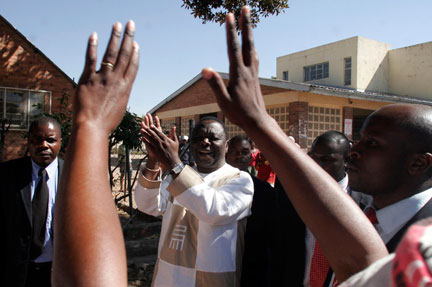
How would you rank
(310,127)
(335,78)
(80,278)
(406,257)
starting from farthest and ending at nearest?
(335,78), (310,127), (80,278), (406,257)

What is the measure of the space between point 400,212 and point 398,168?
17 centimetres

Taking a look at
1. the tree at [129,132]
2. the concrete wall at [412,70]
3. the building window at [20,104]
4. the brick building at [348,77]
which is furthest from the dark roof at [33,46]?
the concrete wall at [412,70]

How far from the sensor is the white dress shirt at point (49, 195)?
2.85 m

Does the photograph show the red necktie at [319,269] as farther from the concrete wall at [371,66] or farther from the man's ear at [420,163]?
the concrete wall at [371,66]

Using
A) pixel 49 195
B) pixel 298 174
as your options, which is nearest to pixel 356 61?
pixel 49 195

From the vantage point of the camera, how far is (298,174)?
0.98 m

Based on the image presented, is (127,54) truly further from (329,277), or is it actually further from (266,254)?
(266,254)

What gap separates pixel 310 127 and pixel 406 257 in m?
13.5

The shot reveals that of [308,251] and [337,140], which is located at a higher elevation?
[337,140]

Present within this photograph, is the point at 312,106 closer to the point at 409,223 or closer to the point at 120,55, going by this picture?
the point at 409,223

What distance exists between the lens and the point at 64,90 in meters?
9.80

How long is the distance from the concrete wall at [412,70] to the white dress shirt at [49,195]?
898 inches

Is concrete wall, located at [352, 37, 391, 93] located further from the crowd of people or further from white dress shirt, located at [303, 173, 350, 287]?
white dress shirt, located at [303, 173, 350, 287]

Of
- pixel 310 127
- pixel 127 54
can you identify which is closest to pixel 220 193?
pixel 127 54
